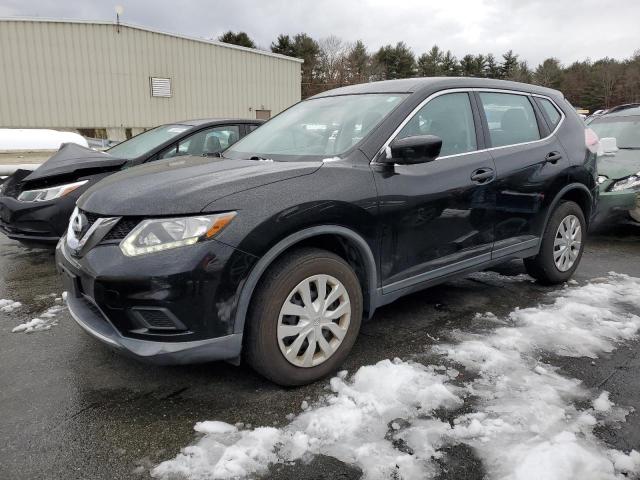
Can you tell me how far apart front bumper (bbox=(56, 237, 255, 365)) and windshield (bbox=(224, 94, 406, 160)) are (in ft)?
3.49

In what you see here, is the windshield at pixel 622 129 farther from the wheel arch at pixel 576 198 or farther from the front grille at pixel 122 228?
the front grille at pixel 122 228

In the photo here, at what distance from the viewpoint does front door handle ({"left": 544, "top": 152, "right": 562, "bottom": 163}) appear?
12.9 ft

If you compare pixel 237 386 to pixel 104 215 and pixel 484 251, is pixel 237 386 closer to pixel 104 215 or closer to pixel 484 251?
pixel 104 215

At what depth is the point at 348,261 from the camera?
9.45 ft

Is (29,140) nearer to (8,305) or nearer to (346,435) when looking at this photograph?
(8,305)

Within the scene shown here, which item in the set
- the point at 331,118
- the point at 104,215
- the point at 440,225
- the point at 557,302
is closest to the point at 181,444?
the point at 104,215

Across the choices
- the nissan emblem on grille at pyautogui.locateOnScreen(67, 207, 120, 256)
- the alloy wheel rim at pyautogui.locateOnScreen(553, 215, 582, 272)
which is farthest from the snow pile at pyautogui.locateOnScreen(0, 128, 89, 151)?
the alloy wheel rim at pyautogui.locateOnScreen(553, 215, 582, 272)

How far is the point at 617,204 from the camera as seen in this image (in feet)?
19.3

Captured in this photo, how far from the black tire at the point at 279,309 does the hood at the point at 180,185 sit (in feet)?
1.45

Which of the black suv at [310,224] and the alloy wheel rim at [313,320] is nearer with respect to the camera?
the black suv at [310,224]

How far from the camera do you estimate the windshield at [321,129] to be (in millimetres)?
3094

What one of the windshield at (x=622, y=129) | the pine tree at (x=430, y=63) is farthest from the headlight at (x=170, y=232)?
the pine tree at (x=430, y=63)

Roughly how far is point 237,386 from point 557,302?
105 inches

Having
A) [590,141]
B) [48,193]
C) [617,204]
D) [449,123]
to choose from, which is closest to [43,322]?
[48,193]
